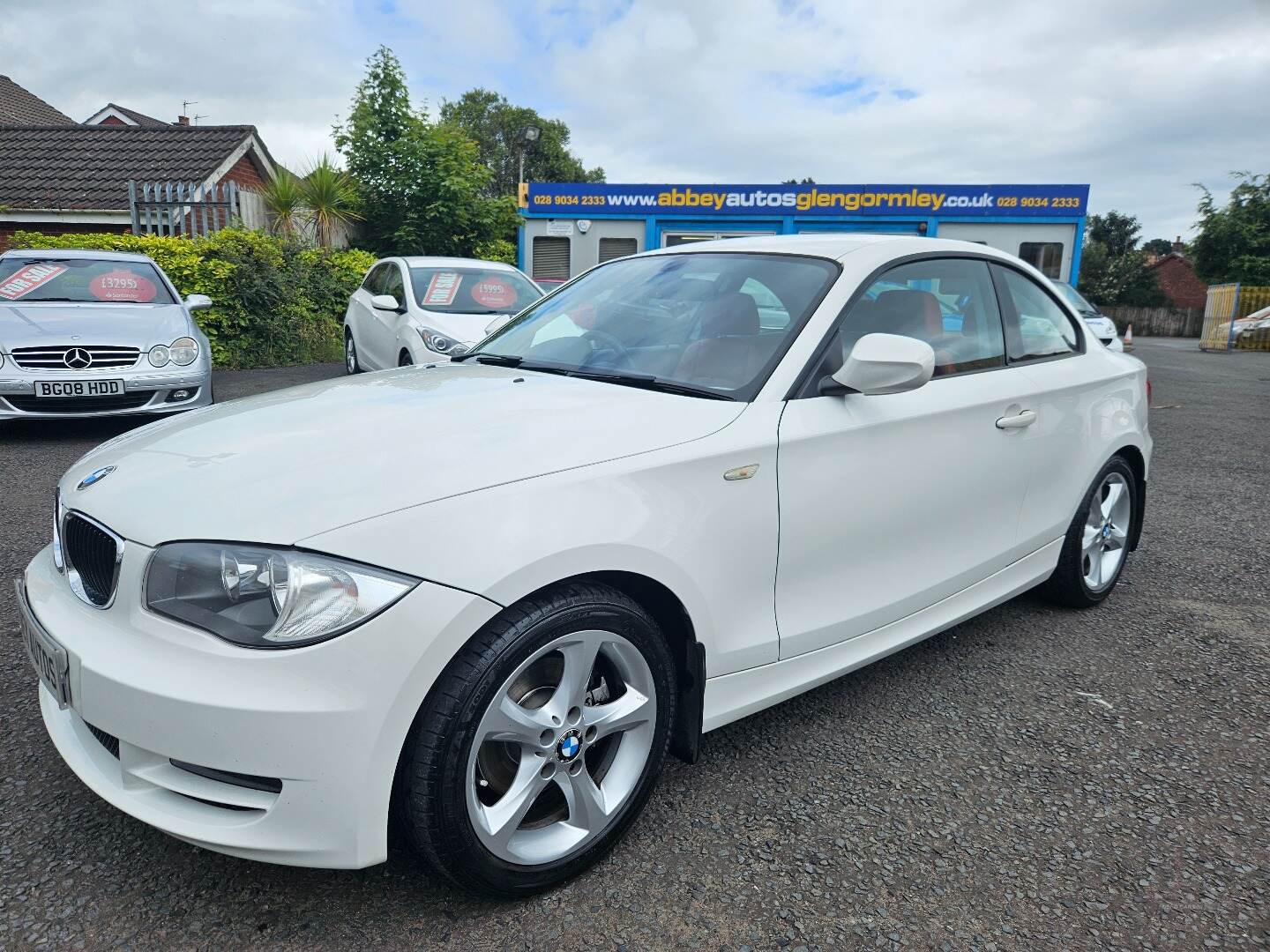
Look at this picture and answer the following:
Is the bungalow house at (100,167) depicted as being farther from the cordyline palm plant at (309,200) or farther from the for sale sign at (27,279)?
the for sale sign at (27,279)

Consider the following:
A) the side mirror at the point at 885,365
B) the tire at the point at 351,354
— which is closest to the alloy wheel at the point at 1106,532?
the side mirror at the point at 885,365

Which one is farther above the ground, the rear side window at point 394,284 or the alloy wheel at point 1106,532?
the rear side window at point 394,284

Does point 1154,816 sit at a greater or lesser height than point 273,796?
lesser

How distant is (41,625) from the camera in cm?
200

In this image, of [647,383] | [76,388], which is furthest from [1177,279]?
[647,383]

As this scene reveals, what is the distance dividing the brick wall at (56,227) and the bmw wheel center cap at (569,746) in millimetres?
18918

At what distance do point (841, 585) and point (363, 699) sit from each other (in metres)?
1.40

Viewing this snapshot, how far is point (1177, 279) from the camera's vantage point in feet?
192

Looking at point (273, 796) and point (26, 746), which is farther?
point (26, 746)

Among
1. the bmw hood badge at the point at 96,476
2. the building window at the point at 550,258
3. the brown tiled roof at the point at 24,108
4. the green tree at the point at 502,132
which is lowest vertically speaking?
the bmw hood badge at the point at 96,476

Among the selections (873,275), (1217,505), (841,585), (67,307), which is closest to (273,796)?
(841,585)

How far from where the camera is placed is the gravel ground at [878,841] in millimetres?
1915

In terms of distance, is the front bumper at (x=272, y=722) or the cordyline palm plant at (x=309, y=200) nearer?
the front bumper at (x=272, y=722)

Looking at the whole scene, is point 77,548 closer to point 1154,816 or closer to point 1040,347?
point 1154,816
